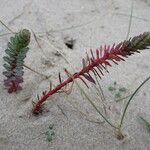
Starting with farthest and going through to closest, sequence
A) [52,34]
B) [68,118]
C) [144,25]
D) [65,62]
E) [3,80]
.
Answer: [144,25]
[52,34]
[65,62]
[3,80]
[68,118]

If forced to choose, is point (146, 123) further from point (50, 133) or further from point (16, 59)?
point (16, 59)

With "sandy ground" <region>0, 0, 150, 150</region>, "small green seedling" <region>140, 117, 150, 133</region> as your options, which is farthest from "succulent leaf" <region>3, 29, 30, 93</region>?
"small green seedling" <region>140, 117, 150, 133</region>

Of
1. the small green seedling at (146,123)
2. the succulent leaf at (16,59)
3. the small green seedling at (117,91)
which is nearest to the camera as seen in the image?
the succulent leaf at (16,59)

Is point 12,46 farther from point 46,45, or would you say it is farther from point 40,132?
point 46,45

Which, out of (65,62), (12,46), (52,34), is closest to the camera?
(12,46)

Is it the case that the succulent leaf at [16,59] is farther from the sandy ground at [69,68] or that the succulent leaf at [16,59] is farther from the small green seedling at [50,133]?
the small green seedling at [50,133]

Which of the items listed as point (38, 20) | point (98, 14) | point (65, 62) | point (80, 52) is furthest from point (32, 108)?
point (98, 14)

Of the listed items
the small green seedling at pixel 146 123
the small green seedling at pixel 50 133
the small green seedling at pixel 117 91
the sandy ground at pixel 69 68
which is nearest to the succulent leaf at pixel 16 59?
the sandy ground at pixel 69 68

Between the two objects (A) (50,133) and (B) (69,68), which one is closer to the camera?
(A) (50,133)

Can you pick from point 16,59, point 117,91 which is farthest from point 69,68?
point 16,59
